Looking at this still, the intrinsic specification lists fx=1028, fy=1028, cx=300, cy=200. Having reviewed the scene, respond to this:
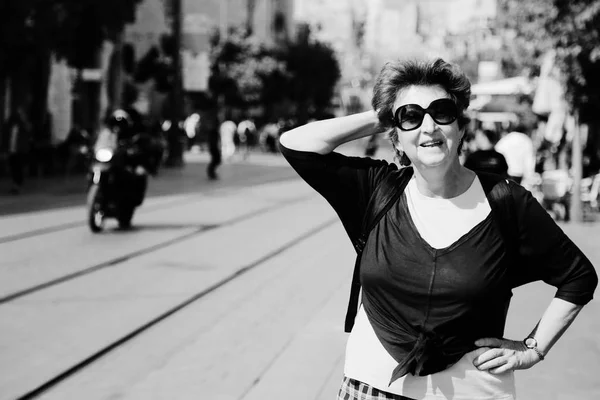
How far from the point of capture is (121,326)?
7652mm

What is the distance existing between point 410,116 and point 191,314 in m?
5.67

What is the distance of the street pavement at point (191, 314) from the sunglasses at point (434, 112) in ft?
10.4

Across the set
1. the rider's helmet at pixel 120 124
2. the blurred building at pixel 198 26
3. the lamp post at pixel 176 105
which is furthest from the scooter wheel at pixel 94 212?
the blurred building at pixel 198 26

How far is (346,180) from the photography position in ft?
9.57

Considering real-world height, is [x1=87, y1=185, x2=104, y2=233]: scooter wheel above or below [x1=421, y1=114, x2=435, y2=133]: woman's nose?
below

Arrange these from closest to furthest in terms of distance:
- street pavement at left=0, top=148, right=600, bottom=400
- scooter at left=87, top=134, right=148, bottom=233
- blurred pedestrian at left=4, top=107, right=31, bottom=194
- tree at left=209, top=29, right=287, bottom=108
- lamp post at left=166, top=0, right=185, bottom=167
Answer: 1. street pavement at left=0, top=148, right=600, bottom=400
2. scooter at left=87, top=134, right=148, bottom=233
3. blurred pedestrian at left=4, top=107, right=31, bottom=194
4. lamp post at left=166, top=0, right=185, bottom=167
5. tree at left=209, top=29, right=287, bottom=108

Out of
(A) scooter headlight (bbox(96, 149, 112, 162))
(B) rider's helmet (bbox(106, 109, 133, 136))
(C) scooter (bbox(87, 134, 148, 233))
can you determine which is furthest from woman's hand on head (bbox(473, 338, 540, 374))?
(B) rider's helmet (bbox(106, 109, 133, 136))

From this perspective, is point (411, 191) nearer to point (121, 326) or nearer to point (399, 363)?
point (399, 363)

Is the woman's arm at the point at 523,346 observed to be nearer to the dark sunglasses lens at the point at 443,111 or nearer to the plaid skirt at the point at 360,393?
the plaid skirt at the point at 360,393

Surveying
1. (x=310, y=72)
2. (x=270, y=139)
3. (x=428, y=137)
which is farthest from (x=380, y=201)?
(x=310, y=72)

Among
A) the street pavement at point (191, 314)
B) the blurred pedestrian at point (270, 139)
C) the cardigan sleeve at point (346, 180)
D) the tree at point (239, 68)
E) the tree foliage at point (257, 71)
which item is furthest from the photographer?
the tree foliage at point (257, 71)

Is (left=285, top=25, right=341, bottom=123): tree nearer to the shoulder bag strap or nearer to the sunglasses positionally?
the shoulder bag strap

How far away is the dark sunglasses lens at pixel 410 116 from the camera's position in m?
2.76

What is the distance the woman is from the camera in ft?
8.75
